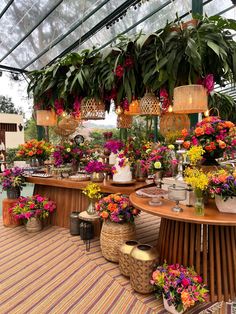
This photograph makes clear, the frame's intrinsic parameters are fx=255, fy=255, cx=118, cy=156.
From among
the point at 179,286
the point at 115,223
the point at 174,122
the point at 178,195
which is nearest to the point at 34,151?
the point at 115,223

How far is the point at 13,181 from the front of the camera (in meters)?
4.09

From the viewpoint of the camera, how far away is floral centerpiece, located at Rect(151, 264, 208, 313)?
1.90 metres

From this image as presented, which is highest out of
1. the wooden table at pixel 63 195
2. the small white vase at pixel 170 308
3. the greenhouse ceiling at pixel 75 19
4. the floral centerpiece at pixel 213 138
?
the greenhouse ceiling at pixel 75 19

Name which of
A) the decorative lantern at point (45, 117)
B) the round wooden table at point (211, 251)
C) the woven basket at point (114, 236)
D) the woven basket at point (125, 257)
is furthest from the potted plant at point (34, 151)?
the round wooden table at point (211, 251)

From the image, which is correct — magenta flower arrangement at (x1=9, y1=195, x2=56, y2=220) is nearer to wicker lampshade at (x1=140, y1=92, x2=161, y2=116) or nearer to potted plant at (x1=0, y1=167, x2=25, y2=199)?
potted plant at (x1=0, y1=167, x2=25, y2=199)

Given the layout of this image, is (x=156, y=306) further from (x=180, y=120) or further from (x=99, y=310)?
(x=180, y=120)

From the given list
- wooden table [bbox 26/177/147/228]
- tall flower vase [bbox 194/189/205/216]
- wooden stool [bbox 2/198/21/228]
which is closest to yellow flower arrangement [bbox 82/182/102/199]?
wooden table [bbox 26/177/147/228]

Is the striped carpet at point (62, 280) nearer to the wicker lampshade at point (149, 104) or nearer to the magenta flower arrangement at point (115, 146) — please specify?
the magenta flower arrangement at point (115, 146)

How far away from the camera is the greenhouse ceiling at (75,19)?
219 inches

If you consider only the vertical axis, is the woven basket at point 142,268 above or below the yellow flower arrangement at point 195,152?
below

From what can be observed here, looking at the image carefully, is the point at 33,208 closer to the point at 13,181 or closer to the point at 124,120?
the point at 13,181

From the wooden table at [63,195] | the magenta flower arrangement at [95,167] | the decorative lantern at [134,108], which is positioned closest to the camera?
the magenta flower arrangement at [95,167]

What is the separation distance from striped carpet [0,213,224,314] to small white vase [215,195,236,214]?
0.96 metres

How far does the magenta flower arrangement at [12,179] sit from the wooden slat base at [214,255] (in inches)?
113
